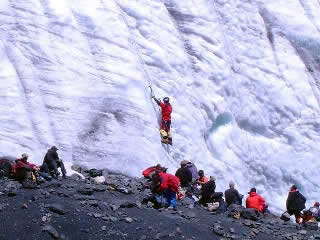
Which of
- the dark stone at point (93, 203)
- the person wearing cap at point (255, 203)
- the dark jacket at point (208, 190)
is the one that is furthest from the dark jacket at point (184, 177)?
the dark stone at point (93, 203)

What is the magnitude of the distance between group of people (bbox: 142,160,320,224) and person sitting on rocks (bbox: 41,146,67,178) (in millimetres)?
2654

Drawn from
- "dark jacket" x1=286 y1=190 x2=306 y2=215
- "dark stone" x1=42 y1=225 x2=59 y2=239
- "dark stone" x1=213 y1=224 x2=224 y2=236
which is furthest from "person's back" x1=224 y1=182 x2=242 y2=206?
"dark stone" x1=42 y1=225 x2=59 y2=239

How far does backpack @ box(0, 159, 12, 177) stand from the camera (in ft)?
59.2

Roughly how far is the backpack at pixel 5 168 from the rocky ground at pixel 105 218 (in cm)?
49

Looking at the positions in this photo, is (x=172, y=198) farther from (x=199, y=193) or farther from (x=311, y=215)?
(x=311, y=215)

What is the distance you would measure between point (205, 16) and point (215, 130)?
5.15m

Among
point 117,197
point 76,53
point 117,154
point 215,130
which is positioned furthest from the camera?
point 215,130

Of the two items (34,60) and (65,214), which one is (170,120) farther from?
(65,214)

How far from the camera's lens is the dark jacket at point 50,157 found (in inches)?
734

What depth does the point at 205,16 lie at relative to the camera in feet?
89.2

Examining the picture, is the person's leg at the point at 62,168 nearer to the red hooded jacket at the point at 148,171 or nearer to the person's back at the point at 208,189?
the red hooded jacket at the point at 148,171

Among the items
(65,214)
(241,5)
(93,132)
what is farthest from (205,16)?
(65,214)

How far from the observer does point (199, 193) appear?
20.4 metres

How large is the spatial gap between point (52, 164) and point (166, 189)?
135 inches
